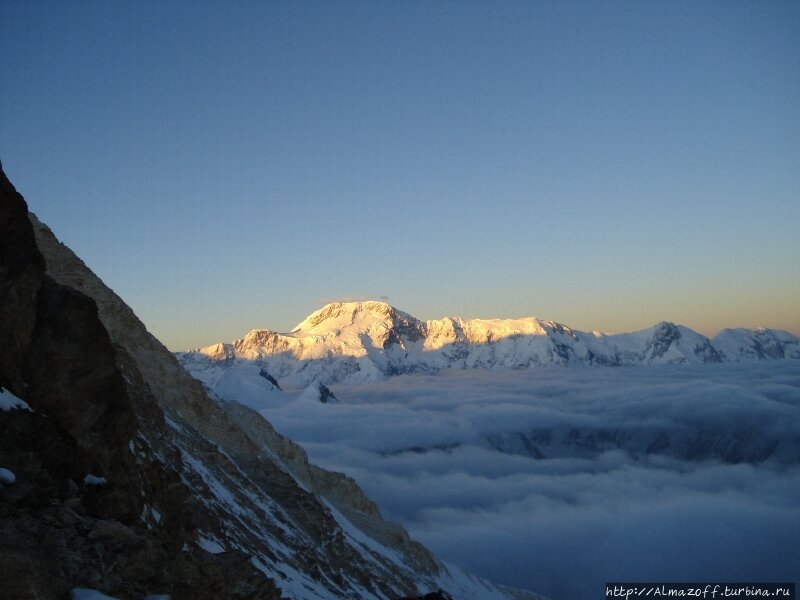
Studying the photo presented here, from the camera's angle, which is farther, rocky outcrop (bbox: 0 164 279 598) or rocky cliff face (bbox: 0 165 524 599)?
rocky cliff face (bbox: 0 165 524 599)

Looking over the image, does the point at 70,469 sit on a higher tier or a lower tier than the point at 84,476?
higher

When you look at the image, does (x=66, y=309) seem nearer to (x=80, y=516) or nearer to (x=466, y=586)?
(x=80, y=516)

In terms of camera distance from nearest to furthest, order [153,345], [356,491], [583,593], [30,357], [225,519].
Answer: [30,357] < [225,519] < [153,345] < [356,491] < [583,593]

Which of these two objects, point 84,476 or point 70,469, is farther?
point 84,476

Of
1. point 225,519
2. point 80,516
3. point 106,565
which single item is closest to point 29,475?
point 80,516

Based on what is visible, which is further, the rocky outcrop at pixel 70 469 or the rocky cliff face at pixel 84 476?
the rocky cliff face at pixel 84 476

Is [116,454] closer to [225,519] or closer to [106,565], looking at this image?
[106,565]

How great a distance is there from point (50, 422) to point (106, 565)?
16.1 feet

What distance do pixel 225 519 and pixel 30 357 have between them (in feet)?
76.7

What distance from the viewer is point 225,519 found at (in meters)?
37.9

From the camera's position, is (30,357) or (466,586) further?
(466,586)

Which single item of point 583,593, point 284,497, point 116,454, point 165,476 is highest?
point 116,454

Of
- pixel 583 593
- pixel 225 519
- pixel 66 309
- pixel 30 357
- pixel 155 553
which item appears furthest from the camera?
pixel 583 593

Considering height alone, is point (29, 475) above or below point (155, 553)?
above
